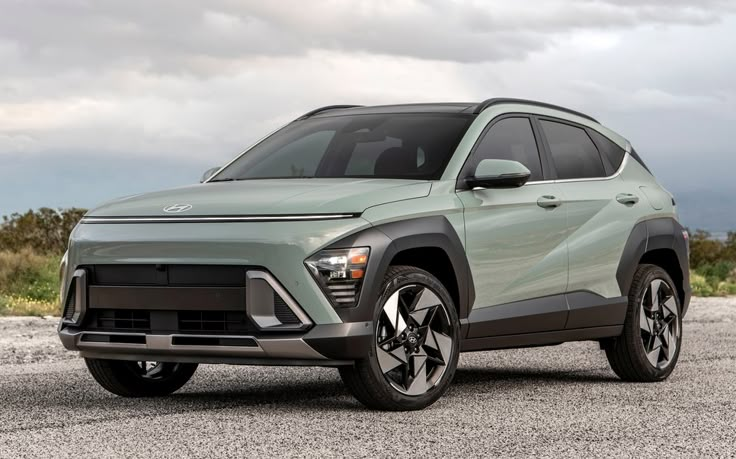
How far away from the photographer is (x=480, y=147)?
816 centimetres

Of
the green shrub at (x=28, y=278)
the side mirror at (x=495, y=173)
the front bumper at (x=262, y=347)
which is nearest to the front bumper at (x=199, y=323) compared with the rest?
the front bumper at (x=262, y=347)

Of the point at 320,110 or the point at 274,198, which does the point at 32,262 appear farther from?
the point at 274,198

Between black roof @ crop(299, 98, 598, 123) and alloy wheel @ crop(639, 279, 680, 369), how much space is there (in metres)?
1.55

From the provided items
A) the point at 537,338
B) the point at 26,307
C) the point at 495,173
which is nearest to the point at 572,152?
the point at 537,338

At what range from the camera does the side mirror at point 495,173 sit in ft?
25.2

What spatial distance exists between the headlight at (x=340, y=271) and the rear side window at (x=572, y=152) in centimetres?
250

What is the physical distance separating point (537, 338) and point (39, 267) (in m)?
13.8

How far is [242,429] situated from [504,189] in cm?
255

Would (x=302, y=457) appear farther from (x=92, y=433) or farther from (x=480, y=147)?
(x=480, y=147)

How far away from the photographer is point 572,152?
30.2 ft

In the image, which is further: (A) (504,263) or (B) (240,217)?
(A) (504,263)

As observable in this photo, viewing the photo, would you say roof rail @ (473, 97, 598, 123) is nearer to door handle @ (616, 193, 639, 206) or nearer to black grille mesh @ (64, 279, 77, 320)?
door handle @ (616, 193, 639, 206)

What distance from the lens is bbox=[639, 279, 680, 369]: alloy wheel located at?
941 centimetres

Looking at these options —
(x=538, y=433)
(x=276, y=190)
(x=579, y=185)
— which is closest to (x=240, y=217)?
(x=276, y=190)
